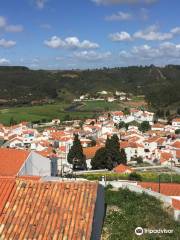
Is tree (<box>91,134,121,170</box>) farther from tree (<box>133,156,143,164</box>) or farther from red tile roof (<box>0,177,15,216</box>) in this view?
red tile roof (<box>0,177,15,216</box>)

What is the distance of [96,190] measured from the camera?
32.0 feet

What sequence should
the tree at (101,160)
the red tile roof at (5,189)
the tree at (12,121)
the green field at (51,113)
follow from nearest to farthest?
the red tile roof at (5,189)
the tree at (101,160)
the tree at (12,121)
the green field at (51,113)

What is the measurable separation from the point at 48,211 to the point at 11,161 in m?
17.3

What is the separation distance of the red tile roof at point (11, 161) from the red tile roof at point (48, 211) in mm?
14436

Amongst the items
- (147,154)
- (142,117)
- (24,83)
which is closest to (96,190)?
(147,154)

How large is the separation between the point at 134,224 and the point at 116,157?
38334mm

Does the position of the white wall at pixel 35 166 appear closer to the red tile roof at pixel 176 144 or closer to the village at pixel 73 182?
the village at pixel 73 182

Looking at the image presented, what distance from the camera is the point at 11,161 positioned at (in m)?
26.0

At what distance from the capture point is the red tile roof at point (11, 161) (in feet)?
81.0

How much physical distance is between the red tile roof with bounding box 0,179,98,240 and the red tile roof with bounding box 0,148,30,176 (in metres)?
14.4

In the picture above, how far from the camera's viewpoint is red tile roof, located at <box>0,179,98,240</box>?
8.55 metres

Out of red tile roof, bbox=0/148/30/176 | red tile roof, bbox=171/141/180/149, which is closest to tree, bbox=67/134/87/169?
red tile roof, bbox=171/141/180/149

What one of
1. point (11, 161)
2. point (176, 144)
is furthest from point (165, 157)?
point (11, 161)

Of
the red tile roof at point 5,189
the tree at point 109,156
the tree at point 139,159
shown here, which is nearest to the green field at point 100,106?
the tree at point 139,159
